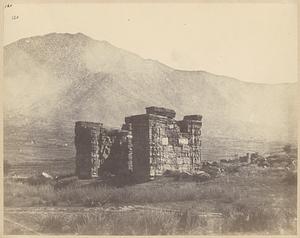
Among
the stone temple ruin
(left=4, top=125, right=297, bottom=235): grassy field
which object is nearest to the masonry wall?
the stone temple ruin

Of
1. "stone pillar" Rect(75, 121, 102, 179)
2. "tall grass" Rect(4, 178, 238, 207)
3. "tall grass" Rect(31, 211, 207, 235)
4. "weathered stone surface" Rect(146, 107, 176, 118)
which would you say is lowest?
"tall grass" Rect(31, 211, 207, 235)

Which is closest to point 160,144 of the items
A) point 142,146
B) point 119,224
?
point 142,146

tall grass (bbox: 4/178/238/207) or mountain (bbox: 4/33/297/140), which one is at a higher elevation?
mountain (bbox: 4/33/297/140)

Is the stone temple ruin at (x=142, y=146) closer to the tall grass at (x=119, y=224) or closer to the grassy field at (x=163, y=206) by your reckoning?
the grassy field at (x=163, y=206)

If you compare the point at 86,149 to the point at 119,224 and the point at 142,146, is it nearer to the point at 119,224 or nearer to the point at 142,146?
the point at 142,146

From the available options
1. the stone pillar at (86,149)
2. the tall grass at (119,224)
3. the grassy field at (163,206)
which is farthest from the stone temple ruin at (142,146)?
the tall grass at (119,224)

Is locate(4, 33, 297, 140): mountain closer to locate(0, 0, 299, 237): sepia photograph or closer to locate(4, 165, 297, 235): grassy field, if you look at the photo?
locate(0, 0, 299, 237): sepia photograph

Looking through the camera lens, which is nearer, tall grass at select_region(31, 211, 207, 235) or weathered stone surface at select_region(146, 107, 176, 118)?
tall grass at select_region(31, 211, 207, 235)

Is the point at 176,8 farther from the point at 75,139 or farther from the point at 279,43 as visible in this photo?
the point at 75,139
